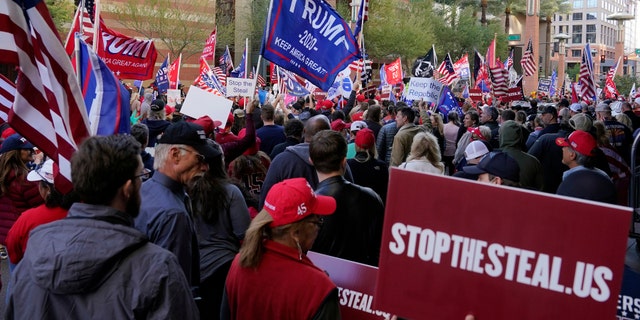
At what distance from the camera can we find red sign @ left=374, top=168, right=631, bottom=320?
2.12m

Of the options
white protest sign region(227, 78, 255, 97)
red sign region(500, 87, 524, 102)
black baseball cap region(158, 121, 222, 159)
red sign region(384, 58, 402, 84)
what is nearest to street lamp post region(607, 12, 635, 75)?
red sign region(384, 58, 402, 84)

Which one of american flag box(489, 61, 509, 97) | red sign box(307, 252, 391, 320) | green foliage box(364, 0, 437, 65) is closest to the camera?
red sign box(307, 252, 391, 320)

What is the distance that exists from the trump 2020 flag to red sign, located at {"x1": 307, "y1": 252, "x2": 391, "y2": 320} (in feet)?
14.3

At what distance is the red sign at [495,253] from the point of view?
212 cm

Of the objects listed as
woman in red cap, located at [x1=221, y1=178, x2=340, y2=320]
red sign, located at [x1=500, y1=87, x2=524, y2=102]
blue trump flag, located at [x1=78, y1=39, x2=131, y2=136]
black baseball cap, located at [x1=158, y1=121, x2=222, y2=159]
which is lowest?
woman in red cap, located at [x1=221, y1=178, x2=340, y2=320]

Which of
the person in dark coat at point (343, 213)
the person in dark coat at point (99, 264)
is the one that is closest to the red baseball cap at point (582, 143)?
the person in dark coat at point (343, 213)

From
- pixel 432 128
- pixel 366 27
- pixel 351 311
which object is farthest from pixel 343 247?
pixel 366 27

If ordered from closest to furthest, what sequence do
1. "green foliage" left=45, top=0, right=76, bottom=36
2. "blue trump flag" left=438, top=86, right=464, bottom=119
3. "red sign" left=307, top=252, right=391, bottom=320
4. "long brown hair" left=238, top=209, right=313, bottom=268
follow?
"long brown hair" left=238, top=209, right=313, bottom=268, "red sign" left=307, top=252, right=391, bottom=320, "blue trump flag" left=438, top=86, right=464, bottom=119, "green foliage" left=45, top=0, right=76, bottom=36

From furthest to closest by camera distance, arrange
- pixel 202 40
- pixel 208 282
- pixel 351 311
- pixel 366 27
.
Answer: pixel 366 27 < pixel 202 40 < pixel 208 282 < pixel 351 311

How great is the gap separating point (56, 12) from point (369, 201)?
31.6 m

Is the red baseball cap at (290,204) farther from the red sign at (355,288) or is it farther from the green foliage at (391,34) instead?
the green foliage at (391,34)

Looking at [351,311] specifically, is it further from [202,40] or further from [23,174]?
[202,40]

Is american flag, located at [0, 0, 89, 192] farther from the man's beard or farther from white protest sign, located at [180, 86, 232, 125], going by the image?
white protest sign, located at [180, 86, 232, 125]

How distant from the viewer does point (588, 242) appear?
2.13 metres
